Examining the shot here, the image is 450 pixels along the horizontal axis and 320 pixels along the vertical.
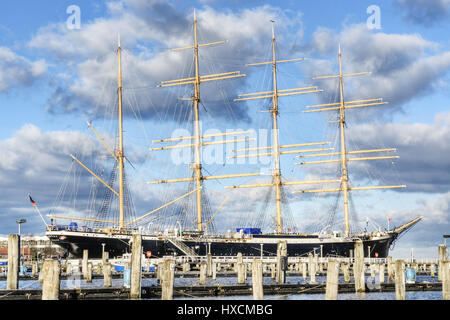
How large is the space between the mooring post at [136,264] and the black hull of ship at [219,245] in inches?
2021

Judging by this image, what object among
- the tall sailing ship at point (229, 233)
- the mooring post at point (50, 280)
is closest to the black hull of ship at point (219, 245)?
the tall sailing ship at point (229, 233)

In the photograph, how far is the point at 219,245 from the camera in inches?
3841

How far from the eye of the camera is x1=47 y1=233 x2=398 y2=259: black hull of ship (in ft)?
287

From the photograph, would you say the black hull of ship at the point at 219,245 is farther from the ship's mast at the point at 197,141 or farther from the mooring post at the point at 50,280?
the mooring post at the point at 50,280

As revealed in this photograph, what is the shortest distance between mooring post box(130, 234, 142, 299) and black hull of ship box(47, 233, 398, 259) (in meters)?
51.3

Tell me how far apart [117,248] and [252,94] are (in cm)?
3658

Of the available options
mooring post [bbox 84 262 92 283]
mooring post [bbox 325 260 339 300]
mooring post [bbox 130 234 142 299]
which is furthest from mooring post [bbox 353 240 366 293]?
mooring post [bbox 84 262 92 283]

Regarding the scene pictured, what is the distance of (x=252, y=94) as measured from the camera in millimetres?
108250

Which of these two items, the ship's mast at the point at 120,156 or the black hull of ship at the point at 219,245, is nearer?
the black hull of ship at the point at 219,245

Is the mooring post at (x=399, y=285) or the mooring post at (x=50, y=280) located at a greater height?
the mooring post at (x=50, y=280)

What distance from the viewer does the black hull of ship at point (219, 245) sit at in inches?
3447

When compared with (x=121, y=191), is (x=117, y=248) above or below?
below

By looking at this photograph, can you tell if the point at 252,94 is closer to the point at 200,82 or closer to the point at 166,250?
the point at 200,82
